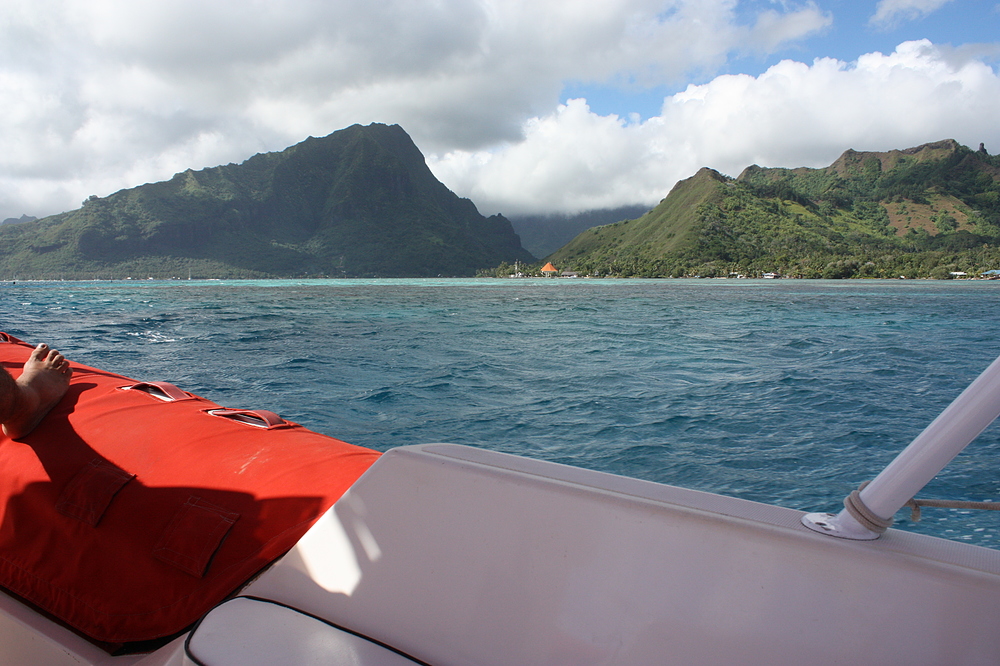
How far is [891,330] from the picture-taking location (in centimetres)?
1281

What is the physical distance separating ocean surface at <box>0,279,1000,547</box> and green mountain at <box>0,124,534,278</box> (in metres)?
105

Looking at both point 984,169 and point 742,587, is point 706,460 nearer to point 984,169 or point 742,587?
A: point 742,587

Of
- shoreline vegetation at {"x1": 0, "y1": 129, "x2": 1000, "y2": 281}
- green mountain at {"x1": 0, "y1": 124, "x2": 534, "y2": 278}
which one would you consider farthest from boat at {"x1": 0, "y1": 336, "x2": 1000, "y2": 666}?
green mountain at {"x1": 0, "y1": 124, "x2": 534, "y2": 278}

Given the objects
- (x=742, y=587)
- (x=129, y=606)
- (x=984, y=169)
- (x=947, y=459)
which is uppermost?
(x=984, y=169)

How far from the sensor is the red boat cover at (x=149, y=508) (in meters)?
1.39

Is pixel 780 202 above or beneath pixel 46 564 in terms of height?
above

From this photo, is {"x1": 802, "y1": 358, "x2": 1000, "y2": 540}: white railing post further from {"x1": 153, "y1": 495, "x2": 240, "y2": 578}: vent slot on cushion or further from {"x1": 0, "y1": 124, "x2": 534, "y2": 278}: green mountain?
{"x1": 0, "y1": 124, "x2": 534, "y2": 278}: green mountain

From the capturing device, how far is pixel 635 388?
6828mm

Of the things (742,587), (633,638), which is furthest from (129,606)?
(742,587)

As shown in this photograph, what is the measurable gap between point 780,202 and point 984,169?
116 feet

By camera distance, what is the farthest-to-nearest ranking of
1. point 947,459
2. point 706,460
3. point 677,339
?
point 677,339 < point 706,460 < point 947,459

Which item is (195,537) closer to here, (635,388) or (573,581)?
(573,581)

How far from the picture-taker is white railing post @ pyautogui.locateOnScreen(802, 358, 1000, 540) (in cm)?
80

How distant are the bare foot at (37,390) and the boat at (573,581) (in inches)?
24.9
